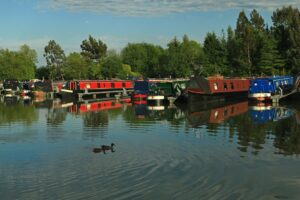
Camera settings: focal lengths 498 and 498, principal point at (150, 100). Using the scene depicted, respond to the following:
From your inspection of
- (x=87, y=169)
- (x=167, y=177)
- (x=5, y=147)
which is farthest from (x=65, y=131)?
(x=167, y=177)

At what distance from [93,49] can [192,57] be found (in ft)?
108

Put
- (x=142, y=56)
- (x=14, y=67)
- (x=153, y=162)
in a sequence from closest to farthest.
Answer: (x=153, y=162) → (x=14, y=67) → (x=142, y=56)

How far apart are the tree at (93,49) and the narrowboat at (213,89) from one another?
6392 cm

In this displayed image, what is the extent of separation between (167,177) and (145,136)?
32.3ft

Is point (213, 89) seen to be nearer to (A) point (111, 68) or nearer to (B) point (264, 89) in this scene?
(B) point (264, 89)

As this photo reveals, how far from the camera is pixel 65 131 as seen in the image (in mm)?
27062

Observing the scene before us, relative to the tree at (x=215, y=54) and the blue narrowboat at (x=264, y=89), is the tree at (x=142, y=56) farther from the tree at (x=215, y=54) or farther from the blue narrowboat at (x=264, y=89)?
the blue narrowboat at (x=264, y=89)

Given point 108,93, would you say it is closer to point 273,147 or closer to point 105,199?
point 273,147

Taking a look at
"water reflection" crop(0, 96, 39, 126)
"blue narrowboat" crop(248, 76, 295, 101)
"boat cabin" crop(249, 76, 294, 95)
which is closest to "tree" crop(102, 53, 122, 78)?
"boat cabin" crop(249, 76, 294, 95)

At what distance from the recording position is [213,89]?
52781 millimetres

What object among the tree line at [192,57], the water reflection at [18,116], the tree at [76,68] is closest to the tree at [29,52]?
the tree line at [192,57]

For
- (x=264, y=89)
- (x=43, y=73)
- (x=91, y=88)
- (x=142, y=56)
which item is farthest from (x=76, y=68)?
(x=264, y=89)

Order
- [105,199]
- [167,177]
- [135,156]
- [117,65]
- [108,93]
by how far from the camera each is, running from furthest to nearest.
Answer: [117,65], [108,93], [135,156], [167,177], [105,199]

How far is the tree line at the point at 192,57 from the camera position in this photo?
78.6m
